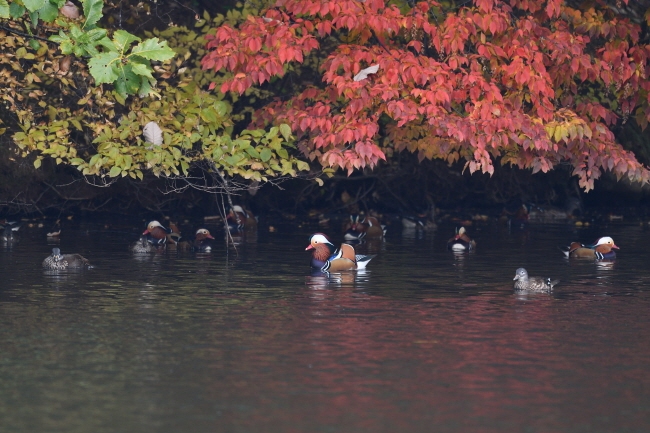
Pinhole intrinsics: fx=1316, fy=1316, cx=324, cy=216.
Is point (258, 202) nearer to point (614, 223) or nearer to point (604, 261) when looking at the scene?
point (614, 223)

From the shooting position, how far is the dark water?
10.5 metres

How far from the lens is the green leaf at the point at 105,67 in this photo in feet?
46.8

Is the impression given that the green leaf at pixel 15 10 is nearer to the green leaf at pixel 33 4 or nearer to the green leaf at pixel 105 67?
the green leaf at pixel 33 4

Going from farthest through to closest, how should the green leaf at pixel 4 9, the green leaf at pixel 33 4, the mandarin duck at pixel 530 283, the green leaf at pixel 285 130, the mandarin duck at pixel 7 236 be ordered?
the mandarin duck at pixel 7 236
the green leaf at pixel 285 130
the mandarin duck at pixel 530 283
the green leaf at pixel 4 9
the green leaf at pixel 33 4

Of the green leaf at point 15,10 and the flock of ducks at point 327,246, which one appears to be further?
Answer: the flock of ducks at point 327,246

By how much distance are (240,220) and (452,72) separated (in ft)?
34.0

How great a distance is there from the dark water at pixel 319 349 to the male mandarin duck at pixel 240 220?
795 cm

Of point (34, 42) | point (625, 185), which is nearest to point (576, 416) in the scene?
point (34, 42)

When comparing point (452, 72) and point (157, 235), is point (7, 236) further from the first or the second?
point (452, 72)

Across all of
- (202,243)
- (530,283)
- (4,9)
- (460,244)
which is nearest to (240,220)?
(202,243)

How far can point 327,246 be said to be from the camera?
78.1ft

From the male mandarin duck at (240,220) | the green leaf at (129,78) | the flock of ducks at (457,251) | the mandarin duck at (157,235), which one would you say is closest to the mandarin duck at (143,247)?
the mandarin duck at (157,235)

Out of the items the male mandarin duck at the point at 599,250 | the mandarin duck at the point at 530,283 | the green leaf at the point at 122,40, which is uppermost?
the green leaf at the point at 122,40

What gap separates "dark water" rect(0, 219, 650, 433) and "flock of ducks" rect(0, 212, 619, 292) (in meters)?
0.44
